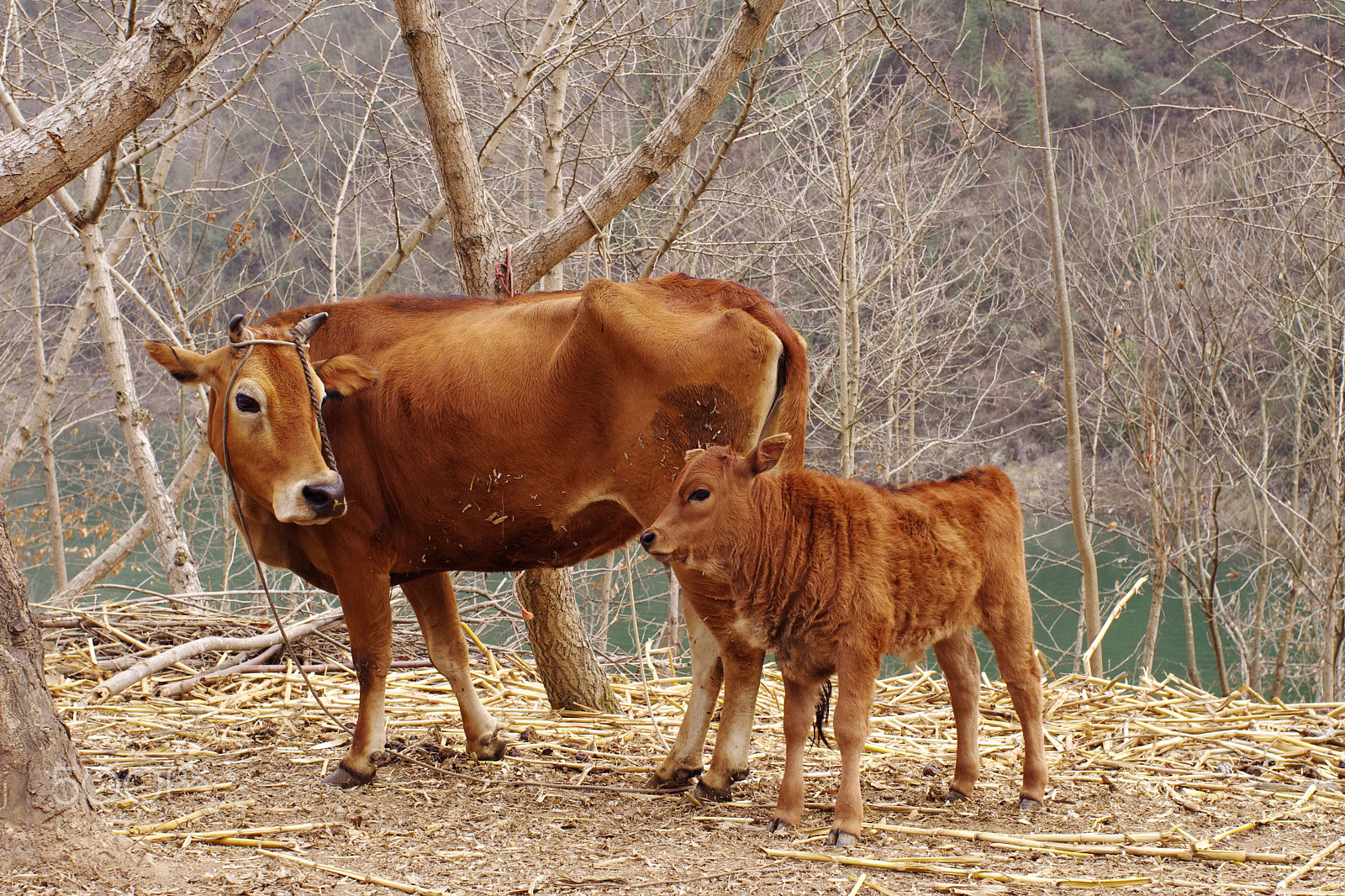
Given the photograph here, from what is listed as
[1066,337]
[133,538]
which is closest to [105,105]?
[1066,337]

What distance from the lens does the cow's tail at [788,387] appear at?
4516 mm

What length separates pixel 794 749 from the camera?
13.6 ft

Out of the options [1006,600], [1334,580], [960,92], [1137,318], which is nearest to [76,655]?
[1006,600]

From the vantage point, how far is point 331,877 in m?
3.56

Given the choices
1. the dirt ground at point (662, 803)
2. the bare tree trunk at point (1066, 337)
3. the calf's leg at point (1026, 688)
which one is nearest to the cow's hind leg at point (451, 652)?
the dirt ground at point (662, 803)

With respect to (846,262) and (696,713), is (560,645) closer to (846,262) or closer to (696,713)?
(696,713)

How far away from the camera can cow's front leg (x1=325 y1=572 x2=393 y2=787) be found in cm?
488

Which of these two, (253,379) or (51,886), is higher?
Answer: (253,379)

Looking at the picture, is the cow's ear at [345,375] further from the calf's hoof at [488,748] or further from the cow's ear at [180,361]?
the calf's hoof at [488,748]

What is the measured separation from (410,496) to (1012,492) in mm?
2623

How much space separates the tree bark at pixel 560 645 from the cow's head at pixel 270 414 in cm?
178

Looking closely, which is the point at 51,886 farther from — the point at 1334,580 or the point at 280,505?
the point at 1334,580

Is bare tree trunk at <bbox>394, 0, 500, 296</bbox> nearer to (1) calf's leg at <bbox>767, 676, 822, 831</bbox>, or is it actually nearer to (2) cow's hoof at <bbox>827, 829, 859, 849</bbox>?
(1) calf's leg at <bbox>767, 676, 822, 831</bbox>

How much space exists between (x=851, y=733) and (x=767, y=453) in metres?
1.05
